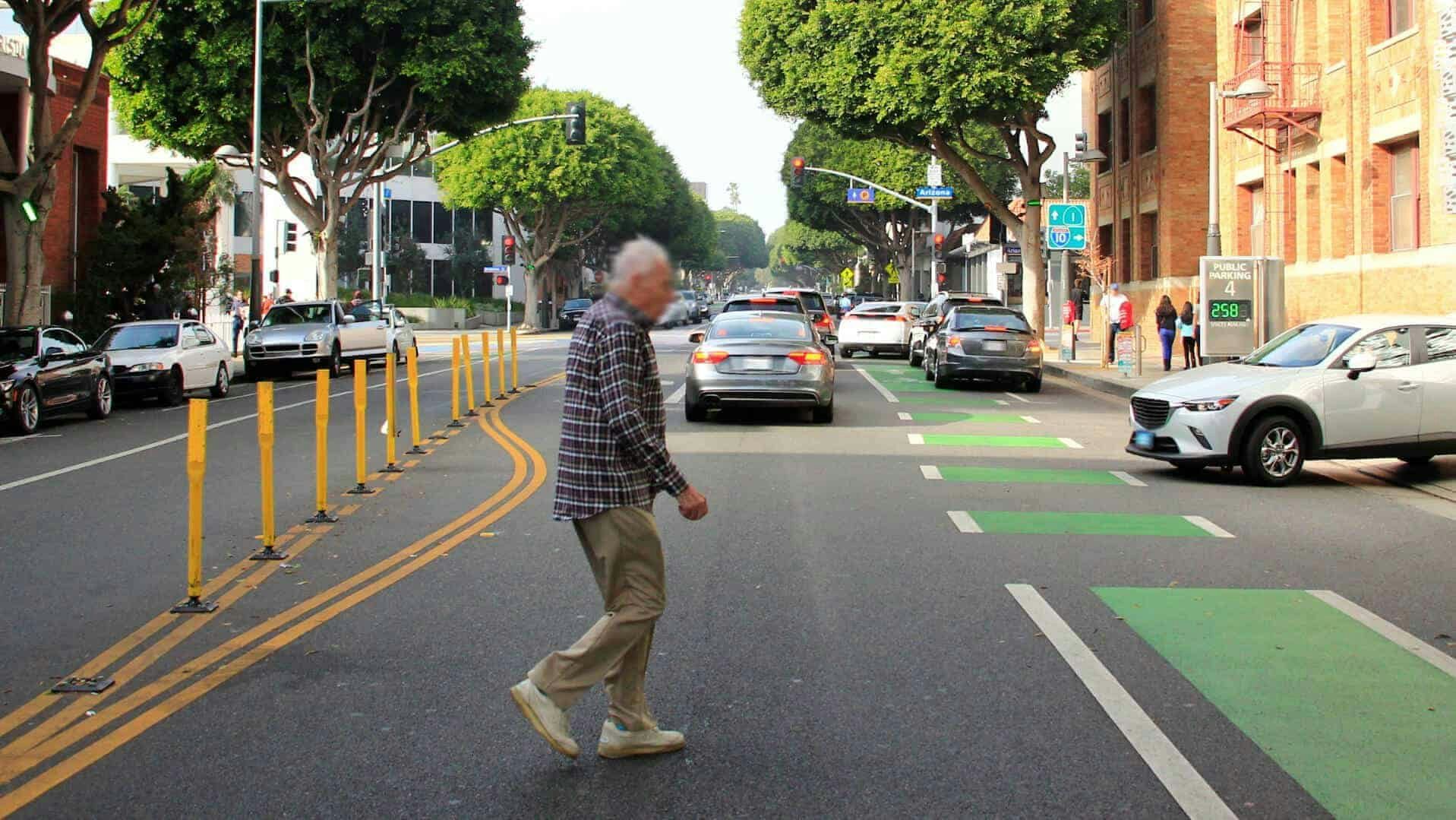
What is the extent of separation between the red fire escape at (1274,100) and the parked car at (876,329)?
902 centimetres

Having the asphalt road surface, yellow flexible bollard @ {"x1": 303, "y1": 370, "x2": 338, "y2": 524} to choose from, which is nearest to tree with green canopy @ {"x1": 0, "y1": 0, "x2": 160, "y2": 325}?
the asphalt road surface

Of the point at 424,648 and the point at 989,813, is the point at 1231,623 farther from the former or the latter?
the point at 424,648

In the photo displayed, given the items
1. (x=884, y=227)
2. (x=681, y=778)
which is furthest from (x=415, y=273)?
(x=681, y=778)

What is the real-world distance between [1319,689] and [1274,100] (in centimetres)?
2563

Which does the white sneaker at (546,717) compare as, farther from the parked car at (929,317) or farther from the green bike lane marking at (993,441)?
the parked car at (929,317)

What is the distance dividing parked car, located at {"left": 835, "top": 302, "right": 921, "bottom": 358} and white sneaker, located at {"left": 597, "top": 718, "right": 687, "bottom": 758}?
1240 inches

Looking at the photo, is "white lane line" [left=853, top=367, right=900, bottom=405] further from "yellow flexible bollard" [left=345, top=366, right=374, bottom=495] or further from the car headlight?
"yellow flexible bollard" [left=345, top=366, right=374, bottom=495]

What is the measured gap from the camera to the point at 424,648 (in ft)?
23.4

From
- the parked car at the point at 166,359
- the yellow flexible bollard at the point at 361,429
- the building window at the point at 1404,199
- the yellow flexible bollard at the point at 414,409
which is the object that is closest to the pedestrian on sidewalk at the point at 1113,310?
the building window at the point at 1404,199

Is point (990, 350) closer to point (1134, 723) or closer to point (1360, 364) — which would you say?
point (1360, 364)

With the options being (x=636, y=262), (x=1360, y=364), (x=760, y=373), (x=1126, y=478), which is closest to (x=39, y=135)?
(x=760, y=373)

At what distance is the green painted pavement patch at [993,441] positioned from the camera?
1691 centimetres

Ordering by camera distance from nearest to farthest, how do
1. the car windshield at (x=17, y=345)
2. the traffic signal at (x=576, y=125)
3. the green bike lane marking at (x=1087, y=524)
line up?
1. the green bike lane marking at (x=1087, y=524)
2. the car windshield at (x=17, y=345)
3. the traffic signal at (x=576, y=125)

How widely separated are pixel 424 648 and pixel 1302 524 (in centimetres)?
721
